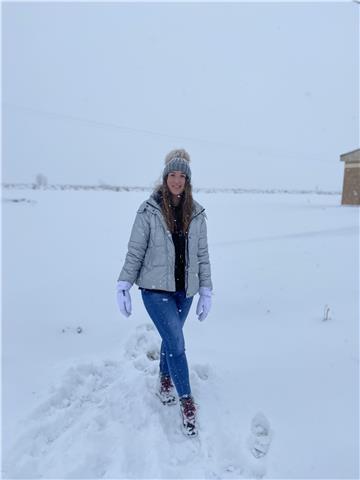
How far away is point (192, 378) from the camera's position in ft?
11.6

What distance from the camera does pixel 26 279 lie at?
6.14 metres

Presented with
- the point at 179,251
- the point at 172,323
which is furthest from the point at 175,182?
the point at 172,323

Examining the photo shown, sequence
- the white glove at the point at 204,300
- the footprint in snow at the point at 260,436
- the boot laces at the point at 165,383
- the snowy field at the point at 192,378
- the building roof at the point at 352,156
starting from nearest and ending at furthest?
the snowy field at the point at 192,378
the footprint in snow at the point at 260,436
the white glove at the point at 204,300
the boot laces at the point at 165,383
the building roof at the point at 352,156

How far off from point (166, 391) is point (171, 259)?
1276 millimetres

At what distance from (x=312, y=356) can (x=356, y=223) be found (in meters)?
8.79

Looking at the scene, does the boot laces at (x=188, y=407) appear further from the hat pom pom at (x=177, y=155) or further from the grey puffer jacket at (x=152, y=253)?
the hat pom pom at (x=177, y=155)

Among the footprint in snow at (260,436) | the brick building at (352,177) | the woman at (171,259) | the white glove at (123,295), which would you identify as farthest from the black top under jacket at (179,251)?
the brick building at (352,177)

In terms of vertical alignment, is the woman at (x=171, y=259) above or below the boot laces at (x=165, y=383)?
above

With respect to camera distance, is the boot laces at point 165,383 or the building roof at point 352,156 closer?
the boot laces at point 165,383

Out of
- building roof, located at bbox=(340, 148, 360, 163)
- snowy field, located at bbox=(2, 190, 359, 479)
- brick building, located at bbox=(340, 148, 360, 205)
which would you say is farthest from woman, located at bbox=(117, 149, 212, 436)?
building roof, located at bbox=(340, 148, 360, 163)

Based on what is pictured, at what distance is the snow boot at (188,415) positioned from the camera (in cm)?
288

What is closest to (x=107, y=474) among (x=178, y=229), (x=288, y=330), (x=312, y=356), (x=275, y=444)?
(x=275, y=444)

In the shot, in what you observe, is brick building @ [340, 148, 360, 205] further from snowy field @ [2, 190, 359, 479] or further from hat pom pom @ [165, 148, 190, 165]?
hat pom pom @ [165, 148, 190, 165]

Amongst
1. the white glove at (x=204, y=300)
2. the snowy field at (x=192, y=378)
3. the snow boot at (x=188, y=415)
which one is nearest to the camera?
the snowy field at (x=192, y=378)
